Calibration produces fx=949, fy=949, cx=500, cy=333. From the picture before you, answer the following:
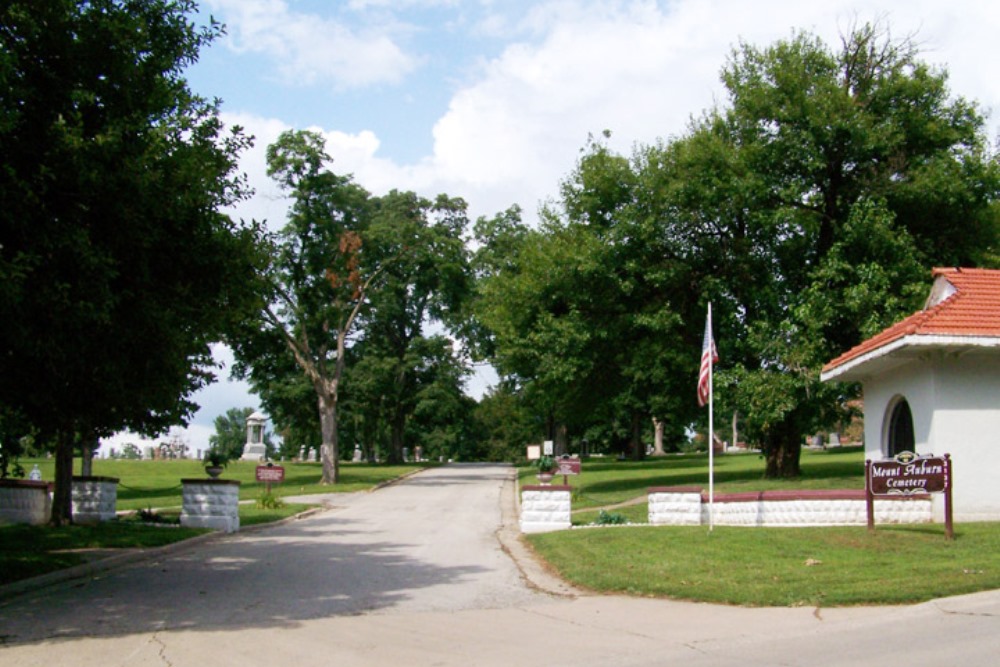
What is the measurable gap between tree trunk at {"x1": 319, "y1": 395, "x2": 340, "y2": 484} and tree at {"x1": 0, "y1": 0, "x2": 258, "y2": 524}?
2816cm

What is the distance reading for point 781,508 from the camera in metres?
17.6

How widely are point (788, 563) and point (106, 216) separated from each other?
30.7 ft

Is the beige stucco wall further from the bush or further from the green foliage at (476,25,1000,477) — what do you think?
the bush

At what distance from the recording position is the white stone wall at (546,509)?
64.0 feet

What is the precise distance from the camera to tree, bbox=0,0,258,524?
10.0 meters

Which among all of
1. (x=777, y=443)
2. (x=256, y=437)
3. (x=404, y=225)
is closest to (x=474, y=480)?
(x=404, y=225)

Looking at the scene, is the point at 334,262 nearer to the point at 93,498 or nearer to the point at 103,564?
the point at 93,498

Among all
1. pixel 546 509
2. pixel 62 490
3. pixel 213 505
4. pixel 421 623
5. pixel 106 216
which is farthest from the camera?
pixel 213 505

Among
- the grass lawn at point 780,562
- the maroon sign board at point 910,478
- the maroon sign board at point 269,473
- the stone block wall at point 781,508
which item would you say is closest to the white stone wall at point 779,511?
the stone block wall at point 781,508

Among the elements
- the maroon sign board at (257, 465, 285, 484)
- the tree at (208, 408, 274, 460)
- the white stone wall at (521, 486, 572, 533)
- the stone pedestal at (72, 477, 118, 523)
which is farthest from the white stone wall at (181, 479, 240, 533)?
the tree at (208, 408, 274, 460)

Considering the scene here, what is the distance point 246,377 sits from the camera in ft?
163

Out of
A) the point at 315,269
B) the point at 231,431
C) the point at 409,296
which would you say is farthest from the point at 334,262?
the point at 231,431

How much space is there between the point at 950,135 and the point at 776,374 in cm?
823

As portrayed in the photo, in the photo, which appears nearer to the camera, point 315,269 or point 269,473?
point 269,473
